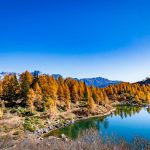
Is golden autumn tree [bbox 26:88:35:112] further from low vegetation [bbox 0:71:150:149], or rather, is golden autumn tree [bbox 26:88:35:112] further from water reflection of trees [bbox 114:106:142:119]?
water reflection of trees [bbox 114:106:142:119]

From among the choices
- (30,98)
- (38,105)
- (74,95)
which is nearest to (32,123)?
(30,98)

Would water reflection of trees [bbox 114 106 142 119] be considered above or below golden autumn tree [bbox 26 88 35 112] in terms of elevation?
below

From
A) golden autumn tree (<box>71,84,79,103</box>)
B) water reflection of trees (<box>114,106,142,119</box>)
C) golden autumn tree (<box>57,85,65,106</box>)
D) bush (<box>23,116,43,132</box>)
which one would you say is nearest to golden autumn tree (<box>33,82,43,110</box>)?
bush (<box>23,116,43,132</box>)

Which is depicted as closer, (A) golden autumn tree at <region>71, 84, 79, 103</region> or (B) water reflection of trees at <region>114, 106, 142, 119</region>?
(B) water reflection of trees at <region>114, 106, 142, 119</region>

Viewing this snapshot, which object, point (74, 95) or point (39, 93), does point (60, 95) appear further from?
point (39, 93)

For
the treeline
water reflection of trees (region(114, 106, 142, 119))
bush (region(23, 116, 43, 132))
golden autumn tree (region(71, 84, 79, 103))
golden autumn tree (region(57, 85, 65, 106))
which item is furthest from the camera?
golden autumn tree (region(71, 84, 79, 103))

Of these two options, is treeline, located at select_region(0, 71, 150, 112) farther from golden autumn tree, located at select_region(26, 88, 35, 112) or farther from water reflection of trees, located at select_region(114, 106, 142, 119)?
water reflection of trees, located at select_region(114, 106, 142, 119)

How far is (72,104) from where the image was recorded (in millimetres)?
113250

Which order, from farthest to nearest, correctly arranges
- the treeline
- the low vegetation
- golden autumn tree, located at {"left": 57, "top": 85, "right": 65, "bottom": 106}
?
1. golden autumn tree, located at {"left": 57, "top": 85, "right": 65, "bottom": 106}
2. the treeline
3. the low vegetation

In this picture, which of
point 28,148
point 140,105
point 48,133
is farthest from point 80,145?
point 140,105

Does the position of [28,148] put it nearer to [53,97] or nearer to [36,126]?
[36,126]

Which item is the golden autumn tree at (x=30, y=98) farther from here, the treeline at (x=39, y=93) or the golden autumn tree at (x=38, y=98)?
the golden autumn tree at (x=38, y=98)

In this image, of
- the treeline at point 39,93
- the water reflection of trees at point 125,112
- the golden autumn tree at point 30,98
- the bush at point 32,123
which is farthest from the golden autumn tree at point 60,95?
the bush at point 32,123

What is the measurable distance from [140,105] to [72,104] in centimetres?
5146
